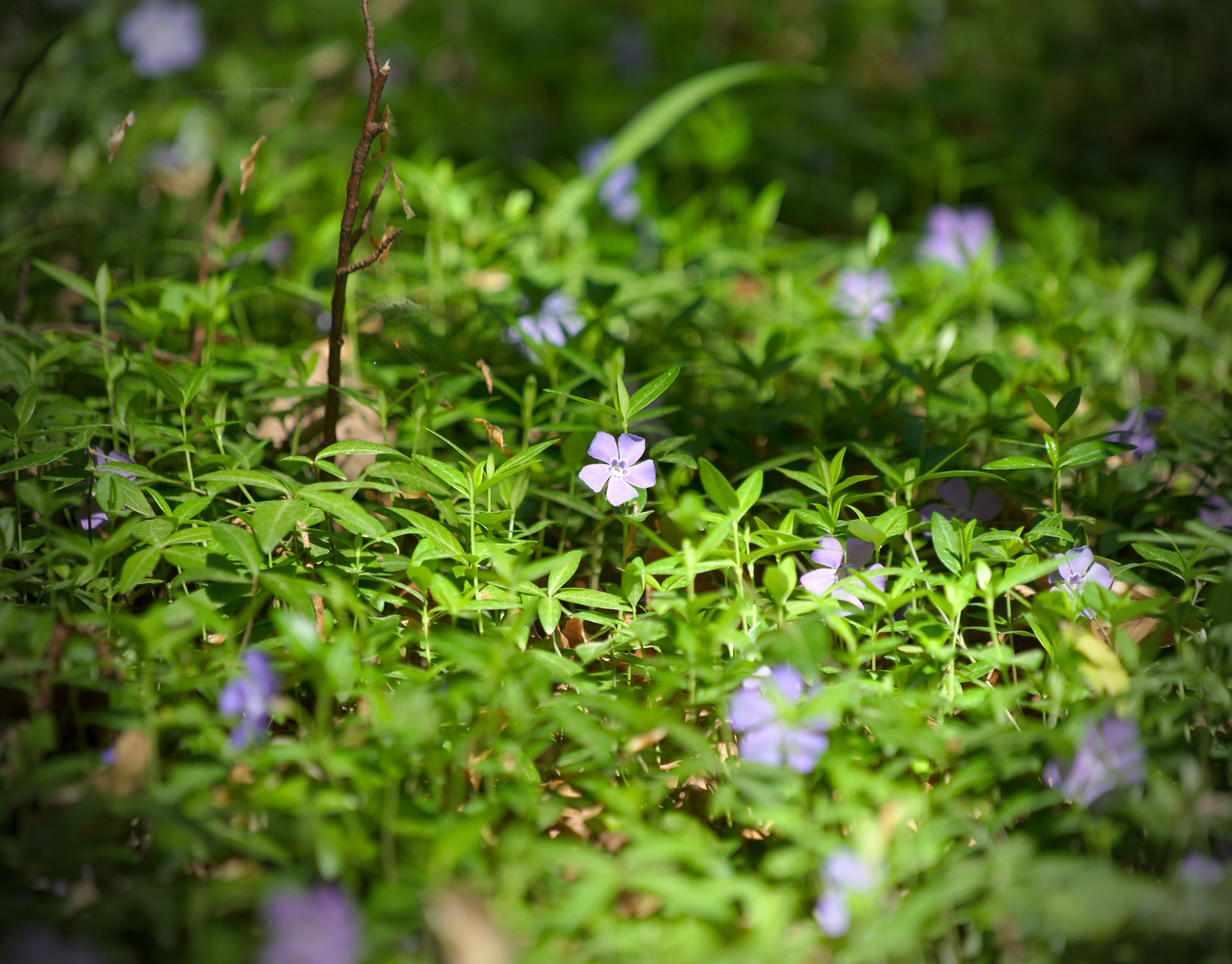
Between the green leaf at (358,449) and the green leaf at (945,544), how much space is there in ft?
2.38

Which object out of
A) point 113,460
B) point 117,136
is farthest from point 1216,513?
point 117,136

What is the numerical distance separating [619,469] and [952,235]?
1636 millimetres

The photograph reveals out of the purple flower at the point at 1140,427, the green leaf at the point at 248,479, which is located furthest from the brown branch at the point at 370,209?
the purple flower at the point at 1140,427

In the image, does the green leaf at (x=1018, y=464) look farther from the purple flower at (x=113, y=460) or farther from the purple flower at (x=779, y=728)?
the purple flower at (x=113, y=460)

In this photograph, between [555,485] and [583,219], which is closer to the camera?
[555,485]

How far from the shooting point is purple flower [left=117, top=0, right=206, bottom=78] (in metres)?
2.99

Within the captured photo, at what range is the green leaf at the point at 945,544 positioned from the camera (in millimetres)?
1127

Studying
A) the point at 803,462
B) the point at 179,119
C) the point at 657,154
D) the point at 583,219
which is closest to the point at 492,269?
the point at 583,219

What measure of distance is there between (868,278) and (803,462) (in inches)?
30.2

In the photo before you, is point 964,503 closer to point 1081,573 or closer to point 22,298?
point 1081,573

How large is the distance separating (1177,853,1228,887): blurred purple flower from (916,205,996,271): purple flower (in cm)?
176

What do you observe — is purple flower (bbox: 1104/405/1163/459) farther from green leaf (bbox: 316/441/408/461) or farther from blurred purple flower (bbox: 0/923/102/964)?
blurred purple flower (bbox: 0/923/102/964)

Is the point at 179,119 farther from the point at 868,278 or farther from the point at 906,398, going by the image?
the point at 906,398

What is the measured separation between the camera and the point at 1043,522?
1177 mm
